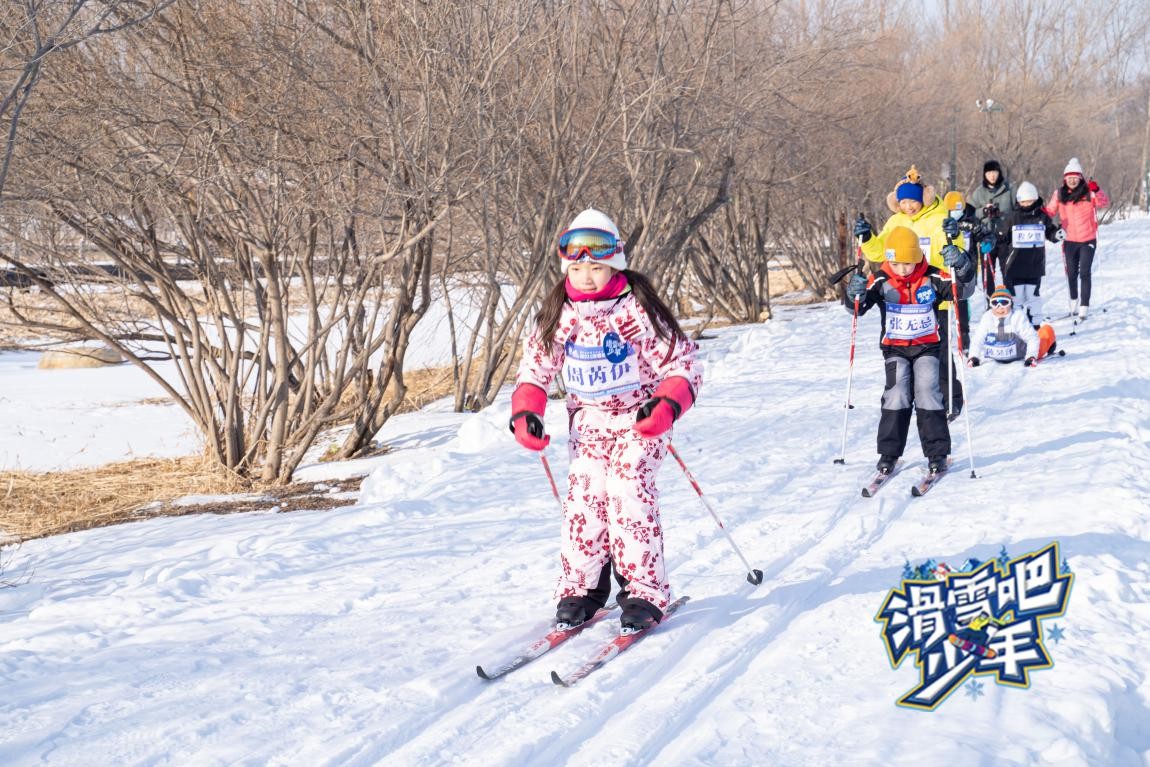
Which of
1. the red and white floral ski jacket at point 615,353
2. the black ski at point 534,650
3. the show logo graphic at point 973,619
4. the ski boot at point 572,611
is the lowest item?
the show logo graphic at point 973,619

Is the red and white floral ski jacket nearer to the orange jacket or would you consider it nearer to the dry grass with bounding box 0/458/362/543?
the dry grass with bounding box 0/458/362/543

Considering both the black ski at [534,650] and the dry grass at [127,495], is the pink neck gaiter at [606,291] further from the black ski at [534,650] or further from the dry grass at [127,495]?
the dry grass at [127,495]

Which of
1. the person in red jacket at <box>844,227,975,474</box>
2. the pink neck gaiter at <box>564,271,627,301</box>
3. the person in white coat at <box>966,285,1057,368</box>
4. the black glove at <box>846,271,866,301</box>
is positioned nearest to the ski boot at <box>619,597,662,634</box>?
the pink neck gaiter at <box>564,271,627,301</box>


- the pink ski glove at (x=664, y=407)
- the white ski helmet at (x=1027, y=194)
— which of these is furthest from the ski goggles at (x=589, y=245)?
the white ski helmet at (x=1027, y=194)

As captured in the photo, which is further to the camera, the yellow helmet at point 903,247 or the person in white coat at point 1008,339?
the person in white coat at point 1008,339

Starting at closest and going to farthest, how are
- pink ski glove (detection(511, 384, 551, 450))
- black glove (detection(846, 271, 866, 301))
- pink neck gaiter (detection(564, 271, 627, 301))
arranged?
pink ski glove (detection(511, 384, 551, 450)) < pink neck gaiter (detection(564, 271, 627, 301)) < black glove (detection(846, 271, 866, 301))

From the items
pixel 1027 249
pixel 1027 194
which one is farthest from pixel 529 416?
pixel 1027 194

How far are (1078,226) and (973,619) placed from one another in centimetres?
1136

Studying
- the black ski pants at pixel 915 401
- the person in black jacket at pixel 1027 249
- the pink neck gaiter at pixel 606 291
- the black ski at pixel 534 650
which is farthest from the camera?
the person in black jacket at pixel 1027 249

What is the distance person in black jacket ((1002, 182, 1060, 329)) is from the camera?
471 inches

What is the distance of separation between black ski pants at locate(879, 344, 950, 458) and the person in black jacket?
18.1ft

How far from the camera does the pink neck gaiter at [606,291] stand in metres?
4.30

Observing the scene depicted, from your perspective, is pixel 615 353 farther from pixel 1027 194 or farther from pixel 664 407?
pixel 1027 194

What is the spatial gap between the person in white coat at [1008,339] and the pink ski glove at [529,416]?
767 centimetres
